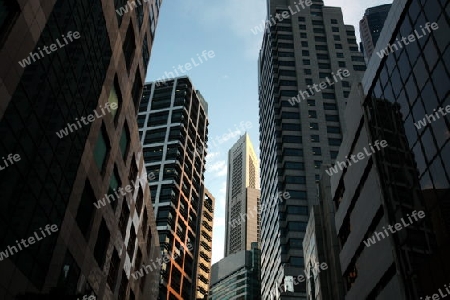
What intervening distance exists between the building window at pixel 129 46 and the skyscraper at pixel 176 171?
182ft

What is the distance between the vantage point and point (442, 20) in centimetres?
2053

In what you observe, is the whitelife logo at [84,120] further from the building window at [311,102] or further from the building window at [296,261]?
the building window at [311,102]

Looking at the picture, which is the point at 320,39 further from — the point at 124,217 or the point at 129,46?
the point at 124,217

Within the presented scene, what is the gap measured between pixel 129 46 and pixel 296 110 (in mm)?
74136

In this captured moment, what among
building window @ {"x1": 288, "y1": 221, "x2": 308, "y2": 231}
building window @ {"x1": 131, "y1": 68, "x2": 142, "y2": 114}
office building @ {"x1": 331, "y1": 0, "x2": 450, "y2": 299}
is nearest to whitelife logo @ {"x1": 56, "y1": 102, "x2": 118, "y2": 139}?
building window @ {"x1": 131, "y1": 68, "x2": 142, "y2": 114}

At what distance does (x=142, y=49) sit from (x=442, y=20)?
2272cm

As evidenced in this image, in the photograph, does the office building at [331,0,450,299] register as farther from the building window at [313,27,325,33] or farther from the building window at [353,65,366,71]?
the building window at [313,27,325,33]

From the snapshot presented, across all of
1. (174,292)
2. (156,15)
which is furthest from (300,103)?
(156,15)

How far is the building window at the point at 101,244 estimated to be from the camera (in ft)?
88.7

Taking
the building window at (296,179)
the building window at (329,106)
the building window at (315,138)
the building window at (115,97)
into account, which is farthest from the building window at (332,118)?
the building window at (115,97)

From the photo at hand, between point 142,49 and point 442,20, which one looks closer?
point 442,20

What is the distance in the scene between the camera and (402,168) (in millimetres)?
25031

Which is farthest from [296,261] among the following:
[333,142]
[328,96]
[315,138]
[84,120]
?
[84,120]

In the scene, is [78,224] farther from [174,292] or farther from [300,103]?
[300,103]
